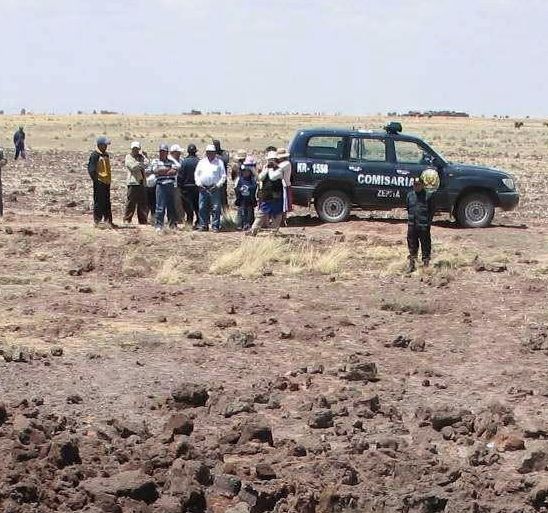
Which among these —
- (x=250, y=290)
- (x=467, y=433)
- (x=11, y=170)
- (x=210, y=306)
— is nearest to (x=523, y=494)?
(x=467, y=433)

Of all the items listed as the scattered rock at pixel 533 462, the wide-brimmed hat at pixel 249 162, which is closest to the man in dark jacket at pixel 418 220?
the wide-brimmed hat at pixel 249 162

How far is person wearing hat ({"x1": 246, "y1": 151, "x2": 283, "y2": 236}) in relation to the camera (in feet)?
58.9

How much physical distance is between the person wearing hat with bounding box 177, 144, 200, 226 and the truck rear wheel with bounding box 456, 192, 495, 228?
504cm

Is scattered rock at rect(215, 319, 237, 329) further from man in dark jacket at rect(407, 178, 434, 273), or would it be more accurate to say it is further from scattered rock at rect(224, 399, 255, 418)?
man in dark jacket at rect(407, 178, 434, 273)

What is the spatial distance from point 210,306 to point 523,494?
6.58 meters

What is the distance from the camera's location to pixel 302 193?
793 inches

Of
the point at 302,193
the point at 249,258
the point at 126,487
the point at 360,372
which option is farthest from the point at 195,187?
the point at 126,487

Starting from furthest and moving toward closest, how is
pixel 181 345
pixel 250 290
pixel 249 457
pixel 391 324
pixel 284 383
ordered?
1. pixel 250 290
2. pixel 391 324
3. pixel 181 345
4. pixel 284 383
5. pixel 249 457

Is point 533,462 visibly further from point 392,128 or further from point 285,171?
point 392,128

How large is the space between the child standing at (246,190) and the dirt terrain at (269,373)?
2.20ft

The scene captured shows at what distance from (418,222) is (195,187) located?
206 inches

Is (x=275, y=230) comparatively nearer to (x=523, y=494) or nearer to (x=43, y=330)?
(x=43, y=330)

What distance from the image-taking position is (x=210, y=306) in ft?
42.1

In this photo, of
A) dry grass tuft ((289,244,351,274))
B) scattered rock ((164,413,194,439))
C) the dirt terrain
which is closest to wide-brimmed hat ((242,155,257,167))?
the dirt terrain
